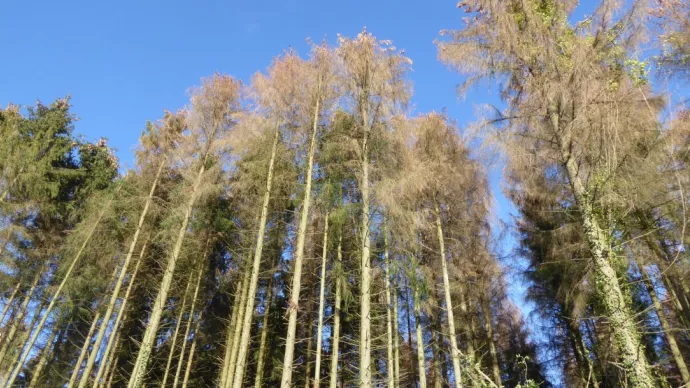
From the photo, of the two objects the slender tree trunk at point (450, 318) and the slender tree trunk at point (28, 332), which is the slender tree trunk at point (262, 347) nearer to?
the slender tree trunk at point (450, 318)

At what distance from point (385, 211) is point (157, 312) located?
4.89 metres

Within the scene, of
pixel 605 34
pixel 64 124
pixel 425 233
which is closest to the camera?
pixel 605 34

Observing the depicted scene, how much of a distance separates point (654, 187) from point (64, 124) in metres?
16.7

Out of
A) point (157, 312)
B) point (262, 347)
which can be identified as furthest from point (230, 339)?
point (157, 312)

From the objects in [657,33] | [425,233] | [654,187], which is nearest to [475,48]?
[657,33]

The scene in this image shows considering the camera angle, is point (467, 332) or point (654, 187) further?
point (467, 332)

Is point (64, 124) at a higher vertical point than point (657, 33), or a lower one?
higher

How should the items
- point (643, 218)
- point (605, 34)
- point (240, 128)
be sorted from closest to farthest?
1. point (605, 34)
2. point (643, 218)
3. point (240, 128)

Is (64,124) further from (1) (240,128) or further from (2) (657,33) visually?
(2) (657,33)

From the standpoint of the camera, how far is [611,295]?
5.07 m

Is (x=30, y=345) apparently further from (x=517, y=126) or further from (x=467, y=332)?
(x=517, y=126)

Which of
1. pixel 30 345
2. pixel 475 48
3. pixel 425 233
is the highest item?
pixel 475 48

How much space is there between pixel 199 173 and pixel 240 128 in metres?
1.62

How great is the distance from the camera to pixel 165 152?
11438mm
